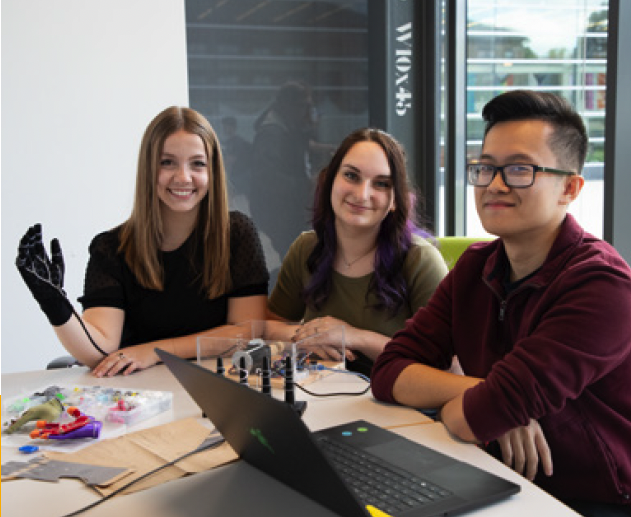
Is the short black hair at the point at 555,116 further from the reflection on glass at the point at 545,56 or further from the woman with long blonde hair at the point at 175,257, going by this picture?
the reflection on glass at the point at 545,56

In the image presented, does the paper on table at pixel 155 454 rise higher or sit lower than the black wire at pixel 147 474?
lower

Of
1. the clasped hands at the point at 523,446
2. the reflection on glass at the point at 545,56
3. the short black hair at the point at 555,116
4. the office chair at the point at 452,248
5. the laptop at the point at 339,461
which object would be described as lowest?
the clasped hands at the point at 523,446

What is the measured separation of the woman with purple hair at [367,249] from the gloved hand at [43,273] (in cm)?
68

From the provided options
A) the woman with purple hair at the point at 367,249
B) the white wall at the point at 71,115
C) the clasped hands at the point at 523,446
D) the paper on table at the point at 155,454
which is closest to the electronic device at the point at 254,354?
the paper on table at the point at 155,454

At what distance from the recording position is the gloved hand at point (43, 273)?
1900 millimetres

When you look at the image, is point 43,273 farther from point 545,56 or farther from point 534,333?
point 545,56

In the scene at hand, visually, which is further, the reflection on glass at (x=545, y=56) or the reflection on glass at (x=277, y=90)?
the reflection on glass at (x=277, y=90)

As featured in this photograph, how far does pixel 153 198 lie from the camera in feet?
7.57

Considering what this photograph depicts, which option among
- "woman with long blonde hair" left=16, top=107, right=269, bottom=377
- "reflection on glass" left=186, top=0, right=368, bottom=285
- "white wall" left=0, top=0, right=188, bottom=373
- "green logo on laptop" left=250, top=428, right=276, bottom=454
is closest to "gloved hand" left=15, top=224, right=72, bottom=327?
"woman with long blonde hair" left=16, top=107, right=269, bottom=377

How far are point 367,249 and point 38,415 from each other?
3.87ft

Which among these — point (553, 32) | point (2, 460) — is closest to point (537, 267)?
point (2, 460)

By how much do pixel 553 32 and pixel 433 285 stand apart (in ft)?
6.17

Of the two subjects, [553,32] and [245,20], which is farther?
[245,20]

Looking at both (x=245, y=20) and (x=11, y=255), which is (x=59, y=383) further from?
(x=245, y=20)
